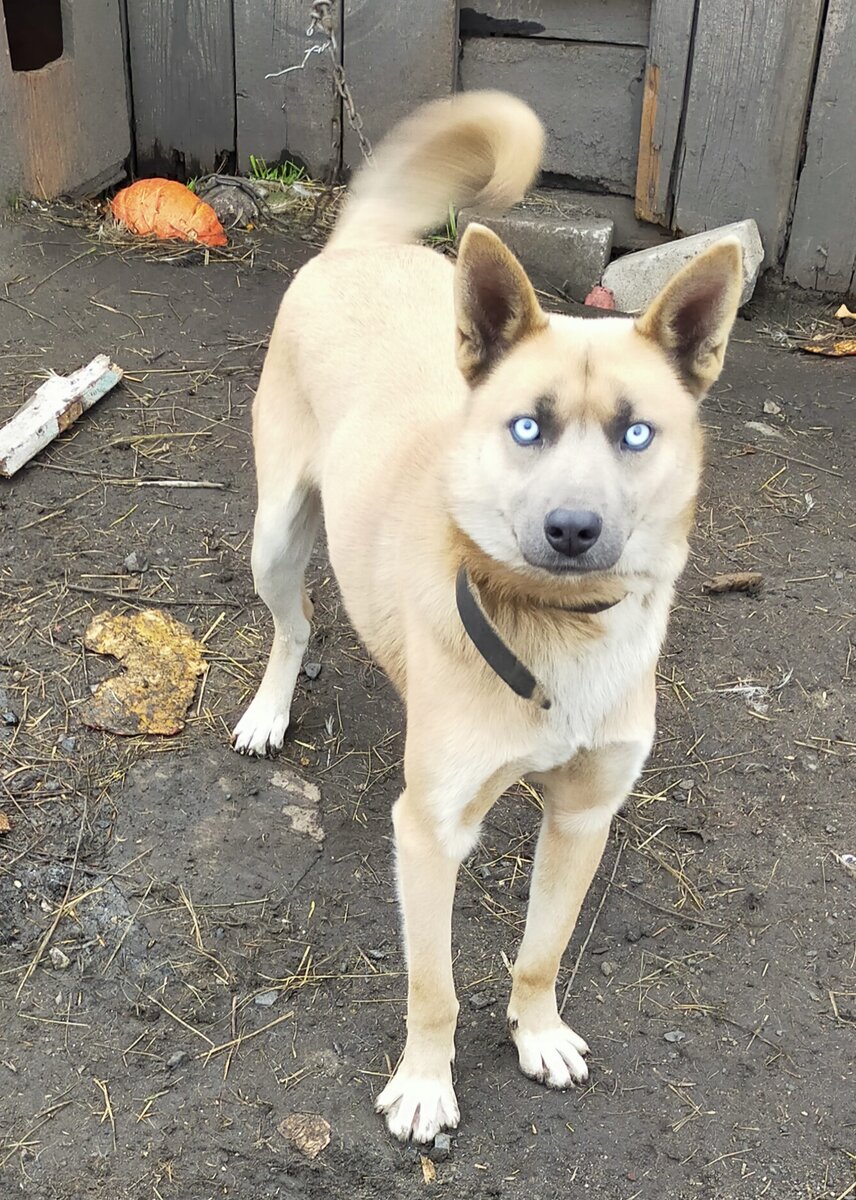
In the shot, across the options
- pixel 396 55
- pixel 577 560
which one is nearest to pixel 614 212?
pixel 396 55

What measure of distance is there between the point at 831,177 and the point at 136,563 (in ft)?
12.0

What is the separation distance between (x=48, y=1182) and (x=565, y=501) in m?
1.66

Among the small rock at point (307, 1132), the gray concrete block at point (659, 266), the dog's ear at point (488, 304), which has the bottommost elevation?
the small rock at point (307, 1132)

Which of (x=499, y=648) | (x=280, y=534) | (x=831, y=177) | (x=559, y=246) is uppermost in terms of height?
(x=499, y=648)

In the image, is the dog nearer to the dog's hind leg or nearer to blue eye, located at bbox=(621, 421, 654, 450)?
blue eye, located at bbox=(621, 421, 654, 450)

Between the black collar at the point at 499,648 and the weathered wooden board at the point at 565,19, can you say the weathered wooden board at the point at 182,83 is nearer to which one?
the weathered wooden board at the point at 565,19

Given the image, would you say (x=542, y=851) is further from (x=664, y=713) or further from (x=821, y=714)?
(x=821, y=714)

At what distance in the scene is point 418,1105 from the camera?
235 centimetres

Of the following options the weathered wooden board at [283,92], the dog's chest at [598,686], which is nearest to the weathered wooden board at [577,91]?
the weathered wooden board at [283,92]

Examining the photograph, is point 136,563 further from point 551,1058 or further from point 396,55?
point 396,55

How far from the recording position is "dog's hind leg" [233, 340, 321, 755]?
9.94 ft

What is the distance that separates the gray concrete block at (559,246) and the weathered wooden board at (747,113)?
48cm

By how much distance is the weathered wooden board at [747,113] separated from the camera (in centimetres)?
510

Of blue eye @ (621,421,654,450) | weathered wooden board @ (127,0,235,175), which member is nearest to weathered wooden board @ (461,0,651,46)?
weathered wooden board @ (127,0,235,175)
